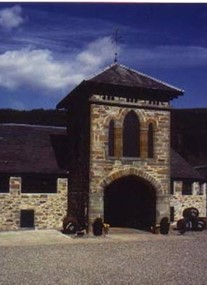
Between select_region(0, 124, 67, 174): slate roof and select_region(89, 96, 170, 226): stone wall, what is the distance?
9.84 ft

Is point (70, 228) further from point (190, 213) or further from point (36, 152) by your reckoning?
point (190, 213)

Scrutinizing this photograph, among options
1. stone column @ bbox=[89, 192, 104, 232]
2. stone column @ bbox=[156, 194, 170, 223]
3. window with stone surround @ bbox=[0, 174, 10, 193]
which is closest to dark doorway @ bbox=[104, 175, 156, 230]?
stone column @ bbox=[156, 194, 170, 223]

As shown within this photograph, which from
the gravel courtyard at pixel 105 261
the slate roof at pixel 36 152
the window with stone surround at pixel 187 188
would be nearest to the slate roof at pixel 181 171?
the slate roof at pixel 36 152

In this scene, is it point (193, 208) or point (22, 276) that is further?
point (193, 208)

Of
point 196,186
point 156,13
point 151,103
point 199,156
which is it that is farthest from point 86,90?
point 199,156

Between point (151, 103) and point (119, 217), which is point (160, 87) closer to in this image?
point (151, 103)

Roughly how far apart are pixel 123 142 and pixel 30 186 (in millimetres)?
4563

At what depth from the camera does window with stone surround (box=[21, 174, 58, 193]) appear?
19875mm

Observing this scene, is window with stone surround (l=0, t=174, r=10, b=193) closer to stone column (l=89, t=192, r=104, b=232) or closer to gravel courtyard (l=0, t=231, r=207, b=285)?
gravel courtyard (l=0, t=231, r=207, b=285)

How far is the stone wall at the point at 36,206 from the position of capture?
64.0 ft

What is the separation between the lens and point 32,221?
65.1 ft

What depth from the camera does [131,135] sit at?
739 inches

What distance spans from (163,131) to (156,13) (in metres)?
7.89

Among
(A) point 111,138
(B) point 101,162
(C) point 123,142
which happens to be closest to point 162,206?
(C) point 123,142
